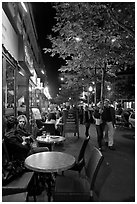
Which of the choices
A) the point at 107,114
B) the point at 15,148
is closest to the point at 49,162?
the point at 15,148

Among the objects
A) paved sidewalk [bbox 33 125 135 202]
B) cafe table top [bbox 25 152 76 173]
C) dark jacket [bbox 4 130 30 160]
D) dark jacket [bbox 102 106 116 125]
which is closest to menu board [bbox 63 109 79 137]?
paved sidewalk [bbox 33 125 135 202]

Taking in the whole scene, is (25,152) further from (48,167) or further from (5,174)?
(48,167)

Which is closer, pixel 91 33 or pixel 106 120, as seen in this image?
pixel 106 120

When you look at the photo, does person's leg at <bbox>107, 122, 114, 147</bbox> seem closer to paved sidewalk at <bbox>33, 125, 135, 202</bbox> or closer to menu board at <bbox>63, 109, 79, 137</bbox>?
paved sidewalk at <bbox>33, 125, 135, 202</bbox>

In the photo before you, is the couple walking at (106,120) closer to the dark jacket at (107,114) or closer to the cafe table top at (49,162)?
the dark jacket at (107,114)

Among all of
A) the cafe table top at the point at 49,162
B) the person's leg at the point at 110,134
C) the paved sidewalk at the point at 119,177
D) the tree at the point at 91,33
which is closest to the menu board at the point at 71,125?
the paved sidewalk at the point at 119,177

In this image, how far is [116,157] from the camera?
255 inches

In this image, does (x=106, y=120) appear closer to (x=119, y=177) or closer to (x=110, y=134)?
(x=110, y=134)

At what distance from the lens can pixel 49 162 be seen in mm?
3227

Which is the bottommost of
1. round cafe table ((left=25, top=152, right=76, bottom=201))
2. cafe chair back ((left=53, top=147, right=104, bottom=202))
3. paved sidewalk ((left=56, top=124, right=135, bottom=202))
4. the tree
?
paved sidewalk ((left=56, top=124, right=135, bottom=202))

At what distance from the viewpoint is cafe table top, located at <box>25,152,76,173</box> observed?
2.95 m

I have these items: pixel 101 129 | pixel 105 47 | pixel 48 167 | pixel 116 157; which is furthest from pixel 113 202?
pixel 105 47

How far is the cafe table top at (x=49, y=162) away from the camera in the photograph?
9.67ft

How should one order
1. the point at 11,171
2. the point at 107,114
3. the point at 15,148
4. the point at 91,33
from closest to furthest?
the point at 11,171, the point at 15,148, the point at 107,114, the point at 91,33
